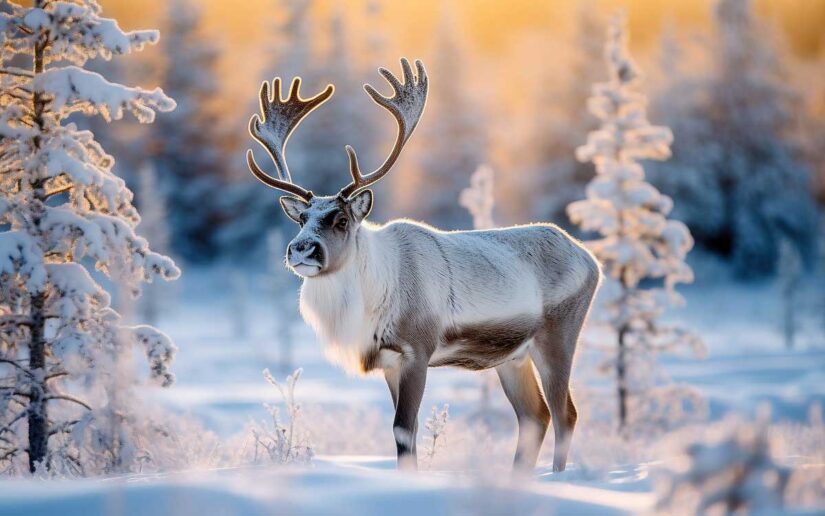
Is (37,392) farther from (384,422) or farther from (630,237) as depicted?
(630,237)

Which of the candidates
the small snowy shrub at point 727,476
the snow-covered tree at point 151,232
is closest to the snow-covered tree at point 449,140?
the snow-covered tree at point 151,232

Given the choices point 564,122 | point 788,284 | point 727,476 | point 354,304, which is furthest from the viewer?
point 564,122

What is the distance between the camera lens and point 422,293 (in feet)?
22.4

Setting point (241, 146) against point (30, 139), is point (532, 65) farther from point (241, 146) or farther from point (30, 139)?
point (30, 139)

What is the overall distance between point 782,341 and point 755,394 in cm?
1091

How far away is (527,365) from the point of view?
7855 mm

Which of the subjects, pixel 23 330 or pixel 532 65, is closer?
pixel 23 330

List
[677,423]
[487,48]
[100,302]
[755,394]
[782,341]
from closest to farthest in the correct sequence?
[100,302]
[677,423]
[755,394]
[782,341]
[487,48]

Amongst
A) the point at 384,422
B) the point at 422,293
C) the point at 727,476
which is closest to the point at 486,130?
the point at 384,422

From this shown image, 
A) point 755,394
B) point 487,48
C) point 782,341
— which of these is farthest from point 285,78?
point 487,48

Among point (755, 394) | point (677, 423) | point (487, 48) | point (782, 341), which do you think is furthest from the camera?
point (487, 48)

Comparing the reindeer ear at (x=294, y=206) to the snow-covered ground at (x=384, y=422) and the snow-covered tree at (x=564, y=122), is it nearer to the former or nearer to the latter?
the snow-covered ground at (x=384, y=422)

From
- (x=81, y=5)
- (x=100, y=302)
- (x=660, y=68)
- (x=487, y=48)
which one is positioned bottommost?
(x=100, y=302)

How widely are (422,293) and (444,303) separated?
0.66 feet
